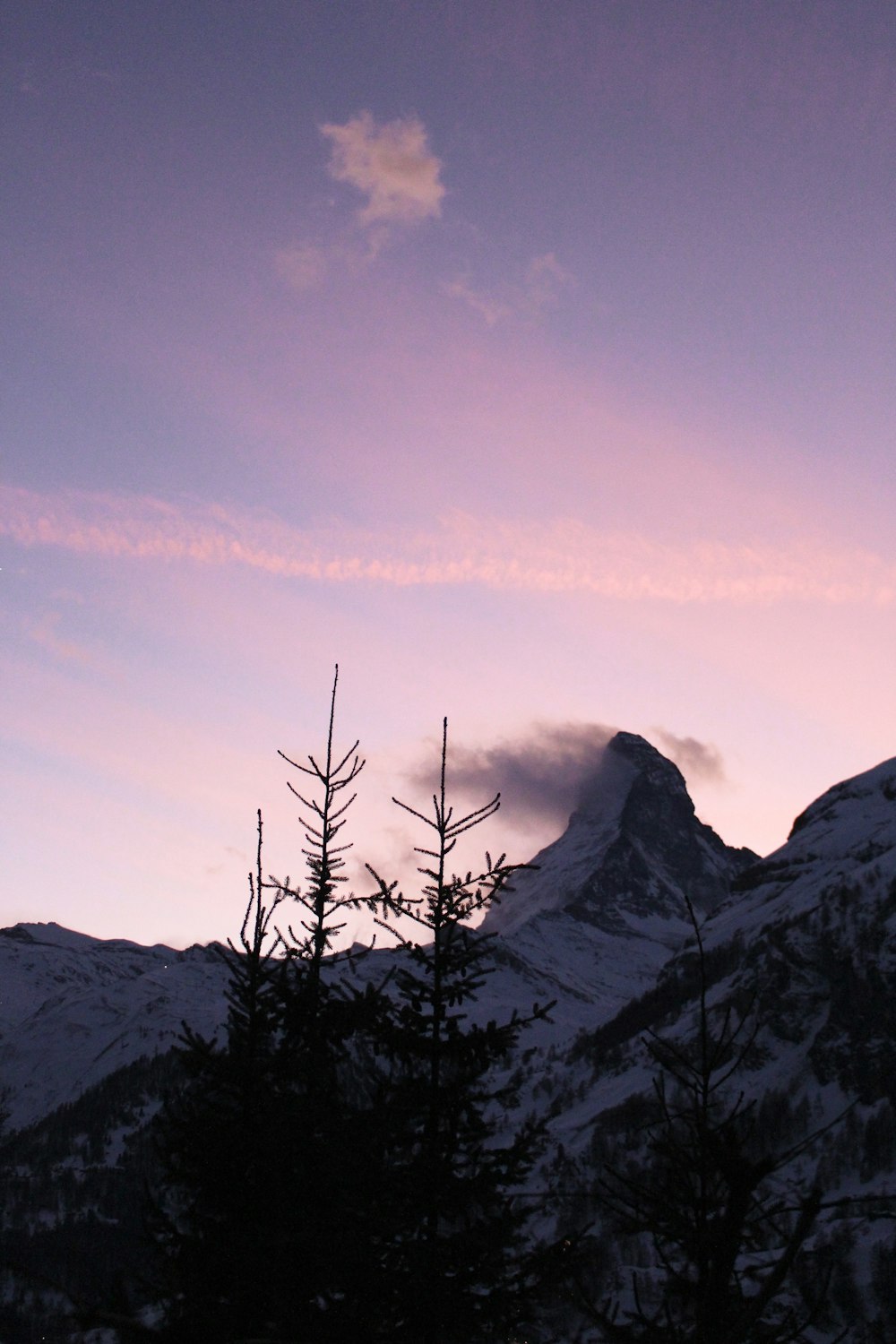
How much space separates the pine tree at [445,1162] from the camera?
75.8 ft

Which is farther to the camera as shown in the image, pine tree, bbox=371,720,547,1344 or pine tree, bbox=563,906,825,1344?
pine tree, bbox=371,720,547,1344

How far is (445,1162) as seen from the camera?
A: 25.2 metres

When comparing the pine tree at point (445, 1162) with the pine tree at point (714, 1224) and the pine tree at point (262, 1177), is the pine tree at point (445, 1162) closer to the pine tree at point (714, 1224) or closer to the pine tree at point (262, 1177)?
the pine tree at point (262, 1177)

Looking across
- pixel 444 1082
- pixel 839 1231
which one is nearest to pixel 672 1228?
pixel 444 1082

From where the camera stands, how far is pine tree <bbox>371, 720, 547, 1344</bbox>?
2309 centimetres

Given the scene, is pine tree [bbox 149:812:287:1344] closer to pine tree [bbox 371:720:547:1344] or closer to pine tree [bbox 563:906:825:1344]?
pine tree [bbox 371:720:547:1344]

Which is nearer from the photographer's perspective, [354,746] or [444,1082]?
[444,1082]

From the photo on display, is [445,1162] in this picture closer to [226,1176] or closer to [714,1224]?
[226,1176]

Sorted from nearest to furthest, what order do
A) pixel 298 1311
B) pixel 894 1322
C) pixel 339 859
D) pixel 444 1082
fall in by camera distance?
pixel 298 1311, pixel 444 1082, pixel 339 859, pixel 894 1322

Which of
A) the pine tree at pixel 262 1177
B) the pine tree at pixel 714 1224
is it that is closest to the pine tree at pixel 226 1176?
the pine tree at pixel 262 1177

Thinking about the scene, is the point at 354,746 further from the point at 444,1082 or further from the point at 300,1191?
the point at 300,1191

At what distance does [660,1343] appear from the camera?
12094 mm

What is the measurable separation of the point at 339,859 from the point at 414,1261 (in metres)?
9.80

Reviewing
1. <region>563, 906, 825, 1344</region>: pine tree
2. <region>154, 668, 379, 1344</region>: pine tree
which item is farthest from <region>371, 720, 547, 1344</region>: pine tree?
<region>563, 906, 825, 1344</region>: pine tree
